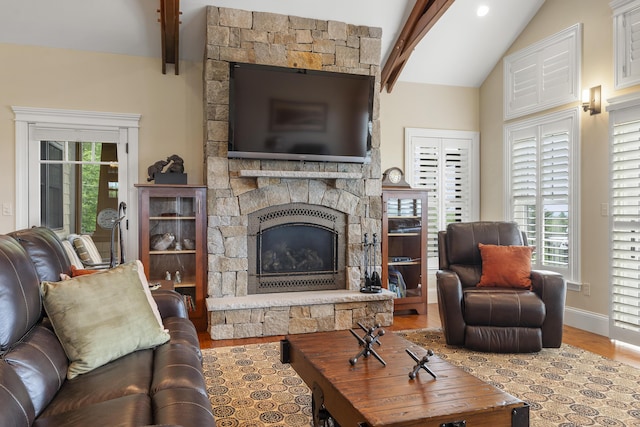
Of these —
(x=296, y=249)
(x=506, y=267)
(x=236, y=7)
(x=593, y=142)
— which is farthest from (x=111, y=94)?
(x=593, y=142)

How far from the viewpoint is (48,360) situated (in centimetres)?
182

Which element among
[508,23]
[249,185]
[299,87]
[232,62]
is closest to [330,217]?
[249,185]

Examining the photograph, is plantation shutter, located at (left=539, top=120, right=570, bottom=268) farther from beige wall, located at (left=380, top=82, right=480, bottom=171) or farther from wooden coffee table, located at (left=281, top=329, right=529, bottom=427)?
wooden coffee table, located at (left=281, top=329, right=529, bottom=427)

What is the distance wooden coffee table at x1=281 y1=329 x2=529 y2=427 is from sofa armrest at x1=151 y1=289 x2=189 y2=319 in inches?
33.7

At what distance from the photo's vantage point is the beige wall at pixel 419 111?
225 inches

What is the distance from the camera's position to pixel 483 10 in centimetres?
495

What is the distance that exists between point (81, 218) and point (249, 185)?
1774 millimetres

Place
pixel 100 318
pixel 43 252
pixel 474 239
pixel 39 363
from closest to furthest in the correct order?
pixel 39 363 → pixel 100 318 → pixel 43 252 → pixel 474 239

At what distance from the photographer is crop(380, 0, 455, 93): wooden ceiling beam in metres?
4.44

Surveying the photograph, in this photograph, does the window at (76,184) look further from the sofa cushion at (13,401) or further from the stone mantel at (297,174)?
the sofa cushion at (13,401)

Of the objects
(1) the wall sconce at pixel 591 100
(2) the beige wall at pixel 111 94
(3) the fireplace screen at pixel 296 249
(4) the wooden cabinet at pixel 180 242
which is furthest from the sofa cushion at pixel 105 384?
(1) the wall sconce at pixel 591 100

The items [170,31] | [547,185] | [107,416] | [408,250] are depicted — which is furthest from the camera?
[408,250]

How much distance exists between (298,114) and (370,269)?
176 centimetres

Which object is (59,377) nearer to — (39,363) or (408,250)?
(39,363)
